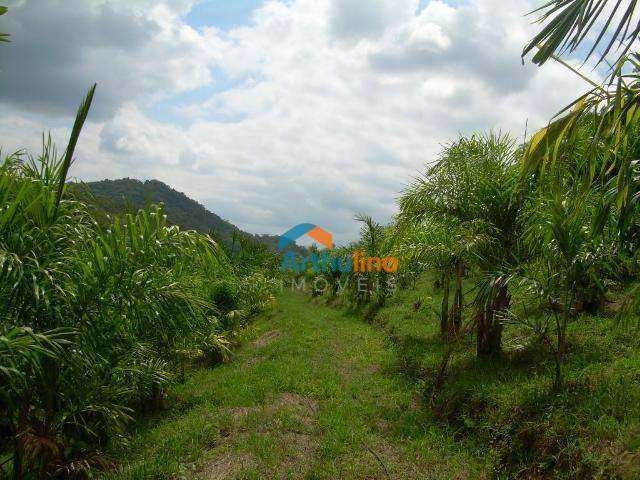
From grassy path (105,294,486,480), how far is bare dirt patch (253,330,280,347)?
2.44m

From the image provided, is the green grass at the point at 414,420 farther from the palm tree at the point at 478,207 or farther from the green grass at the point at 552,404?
the palm tree at the point at 478,207

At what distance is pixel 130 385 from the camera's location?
5551 mm

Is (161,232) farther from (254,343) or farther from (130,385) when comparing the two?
(254,343)

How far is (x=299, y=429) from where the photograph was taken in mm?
5738

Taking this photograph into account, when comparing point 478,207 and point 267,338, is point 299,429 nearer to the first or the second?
point 478,207

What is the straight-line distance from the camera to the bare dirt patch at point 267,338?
12.0 meters

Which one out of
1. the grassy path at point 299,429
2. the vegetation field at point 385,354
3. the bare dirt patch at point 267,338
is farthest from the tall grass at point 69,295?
the bare dirt patch at point 267,338

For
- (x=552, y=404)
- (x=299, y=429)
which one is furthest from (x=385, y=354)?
(x=552, y=404)

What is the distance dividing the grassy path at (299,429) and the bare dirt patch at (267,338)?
244cm

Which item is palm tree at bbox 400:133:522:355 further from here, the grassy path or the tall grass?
the tall grass

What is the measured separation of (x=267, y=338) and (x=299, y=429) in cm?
711

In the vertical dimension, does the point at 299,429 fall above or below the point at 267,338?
above

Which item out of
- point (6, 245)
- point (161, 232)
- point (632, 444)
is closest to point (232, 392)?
point (161, 232)

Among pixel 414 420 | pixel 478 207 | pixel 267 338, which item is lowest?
pixel 267 338
